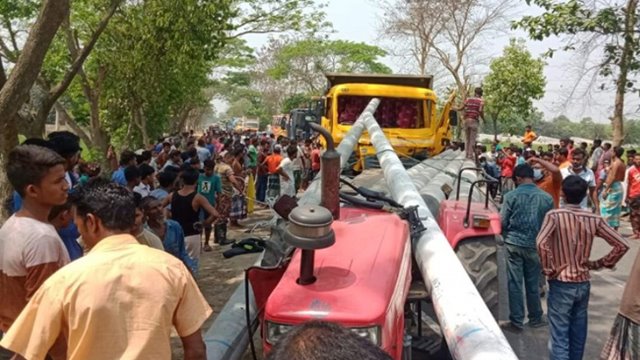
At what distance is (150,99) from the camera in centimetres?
1755

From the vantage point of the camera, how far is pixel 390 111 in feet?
37.1

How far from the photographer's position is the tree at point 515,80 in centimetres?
2891

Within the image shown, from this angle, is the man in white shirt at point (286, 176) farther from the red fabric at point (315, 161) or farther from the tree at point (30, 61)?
the tree at point (30, 61)

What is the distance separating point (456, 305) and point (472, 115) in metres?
8.87

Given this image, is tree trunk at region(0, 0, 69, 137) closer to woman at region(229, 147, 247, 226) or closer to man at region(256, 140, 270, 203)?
woman at region(229, 147, 247, 226)

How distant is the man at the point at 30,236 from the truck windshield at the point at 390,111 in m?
8.21

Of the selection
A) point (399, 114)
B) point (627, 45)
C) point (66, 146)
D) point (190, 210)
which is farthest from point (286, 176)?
point (66, 146)

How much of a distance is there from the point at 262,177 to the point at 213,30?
3309 mm

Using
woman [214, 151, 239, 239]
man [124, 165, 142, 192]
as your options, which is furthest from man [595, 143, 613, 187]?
man [124, 165, 142, 192]

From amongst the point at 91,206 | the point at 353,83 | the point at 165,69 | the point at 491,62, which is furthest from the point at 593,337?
the point at 491,62

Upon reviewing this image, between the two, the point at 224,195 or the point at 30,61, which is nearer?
the point at 30,61

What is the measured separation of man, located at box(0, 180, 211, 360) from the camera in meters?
2.26

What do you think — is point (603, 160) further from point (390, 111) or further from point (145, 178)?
point (145, 178)

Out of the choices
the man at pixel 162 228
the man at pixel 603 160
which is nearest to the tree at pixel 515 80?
the man at pixel 603 160
